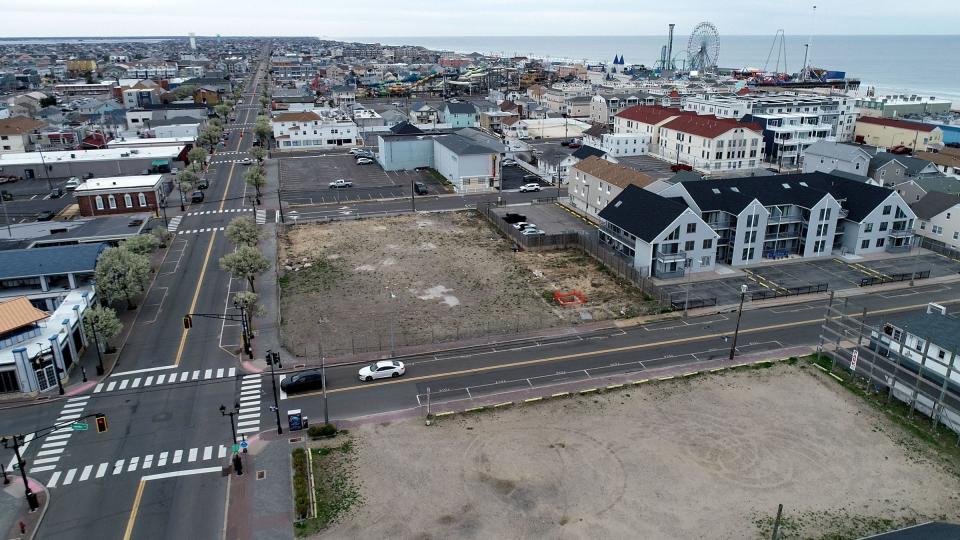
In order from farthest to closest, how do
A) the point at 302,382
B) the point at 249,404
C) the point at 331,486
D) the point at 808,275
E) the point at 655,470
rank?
the point at 808,275 → the point at 302,382 → the point at 249,404 → the point at 655,470 → the point at 331,486

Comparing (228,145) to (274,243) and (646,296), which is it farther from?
(646,296)

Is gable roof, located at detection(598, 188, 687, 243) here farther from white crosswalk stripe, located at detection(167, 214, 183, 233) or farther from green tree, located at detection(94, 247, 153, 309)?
white crosswalk stripe, located at detection(167, 214, 183, 233)

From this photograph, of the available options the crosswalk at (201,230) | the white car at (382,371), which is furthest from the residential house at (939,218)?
the crosswalk at (201,230)

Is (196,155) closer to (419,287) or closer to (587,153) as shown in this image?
(587,153)

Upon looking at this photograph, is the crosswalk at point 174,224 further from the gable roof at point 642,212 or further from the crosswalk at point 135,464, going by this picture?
the gable roof at point 642,212

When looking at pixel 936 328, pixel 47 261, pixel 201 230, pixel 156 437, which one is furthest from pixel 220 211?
pixel 936 328

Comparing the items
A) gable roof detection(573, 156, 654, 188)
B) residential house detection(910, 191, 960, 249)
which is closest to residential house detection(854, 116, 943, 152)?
residential house detection(910, 191, 960, 249)
